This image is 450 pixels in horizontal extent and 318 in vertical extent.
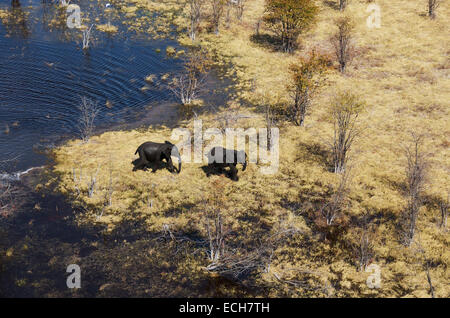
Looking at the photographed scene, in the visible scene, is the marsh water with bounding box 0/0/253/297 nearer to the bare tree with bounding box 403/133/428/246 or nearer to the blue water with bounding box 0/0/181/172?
the blue water with bounding box 0/0/181/172

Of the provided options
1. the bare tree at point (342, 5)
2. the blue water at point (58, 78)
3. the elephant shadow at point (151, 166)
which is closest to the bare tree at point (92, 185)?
the elephant shadow at point (151, 166)

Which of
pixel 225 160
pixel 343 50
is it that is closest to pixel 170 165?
pixel 225 160

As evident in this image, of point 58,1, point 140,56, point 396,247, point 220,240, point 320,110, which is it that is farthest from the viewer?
point 58,1

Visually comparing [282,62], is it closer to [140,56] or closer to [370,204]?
[140,56]

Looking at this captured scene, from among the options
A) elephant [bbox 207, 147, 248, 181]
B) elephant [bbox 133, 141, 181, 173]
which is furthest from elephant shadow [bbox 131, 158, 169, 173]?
elephant [bbox 207, 147, 248, 181]
